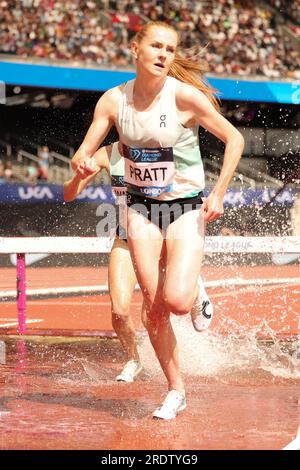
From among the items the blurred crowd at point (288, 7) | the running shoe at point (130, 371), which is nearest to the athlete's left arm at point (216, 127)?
the running shoe at point (130, 371)

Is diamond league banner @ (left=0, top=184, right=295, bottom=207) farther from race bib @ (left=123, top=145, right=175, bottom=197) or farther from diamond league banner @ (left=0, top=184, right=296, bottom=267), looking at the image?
race bib @ (left=123, top=145, right=175, bottom=197)

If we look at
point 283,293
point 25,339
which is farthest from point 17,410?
point 283,293

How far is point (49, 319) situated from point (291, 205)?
13530 millimetres

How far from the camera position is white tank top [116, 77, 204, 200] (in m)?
5.94

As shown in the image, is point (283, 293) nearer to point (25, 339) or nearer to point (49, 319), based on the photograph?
point (49, 319)

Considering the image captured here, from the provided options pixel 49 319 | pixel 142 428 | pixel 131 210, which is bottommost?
pixel 49 319

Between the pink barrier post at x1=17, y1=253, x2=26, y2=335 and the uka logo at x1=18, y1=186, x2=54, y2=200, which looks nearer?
the pink barrier post at x1=17, y1=253, x2=26, y2=335

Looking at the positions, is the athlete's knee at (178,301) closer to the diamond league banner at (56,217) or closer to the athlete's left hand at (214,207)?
the athlete's left hand at (214,207)

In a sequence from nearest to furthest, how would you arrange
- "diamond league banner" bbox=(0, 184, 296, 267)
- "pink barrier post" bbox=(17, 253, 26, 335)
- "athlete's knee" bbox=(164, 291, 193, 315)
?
1. "athlete's knee" bbox=(164, 291, 193, 315)
2. "pink barrier post" bbox=(17, 253, 26, 335)
3. "diamond league banner" bbox=(0, 184, 296, 267)

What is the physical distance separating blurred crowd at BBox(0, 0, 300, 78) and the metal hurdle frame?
41.9ft

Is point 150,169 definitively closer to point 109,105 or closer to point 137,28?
point 109,105

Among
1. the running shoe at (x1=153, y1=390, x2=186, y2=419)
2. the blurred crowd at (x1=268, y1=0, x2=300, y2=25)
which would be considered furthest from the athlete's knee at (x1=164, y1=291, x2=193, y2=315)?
the blurred crowd at (x1=268, y1=0, x2=300, y2=25)

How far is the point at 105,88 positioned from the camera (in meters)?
24.0

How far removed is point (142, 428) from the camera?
5.66 metres
